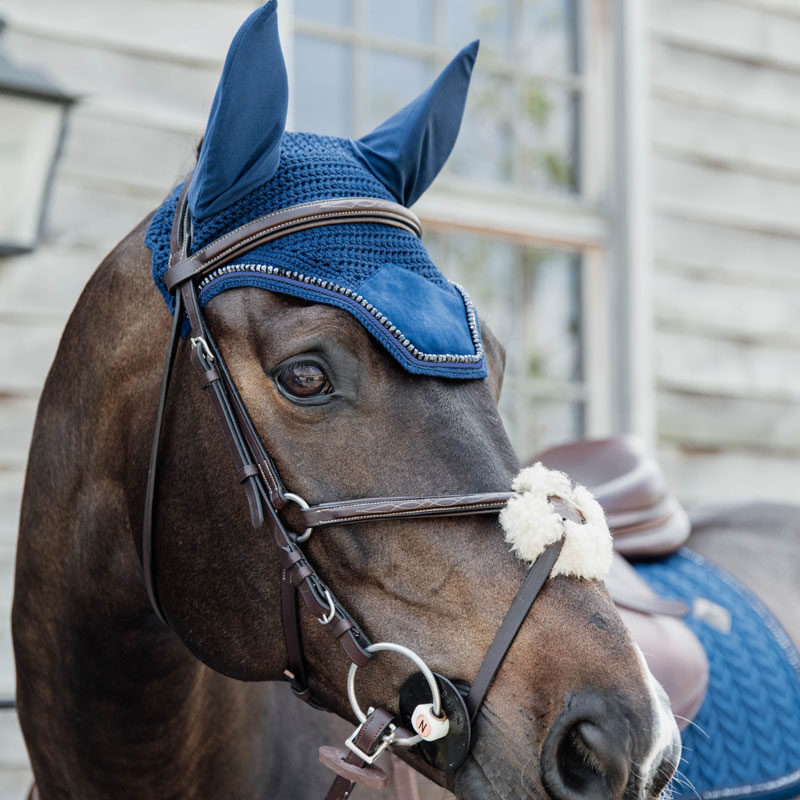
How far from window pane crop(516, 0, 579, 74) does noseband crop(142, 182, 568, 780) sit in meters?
2.79

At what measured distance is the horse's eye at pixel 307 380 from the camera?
119 centimetres

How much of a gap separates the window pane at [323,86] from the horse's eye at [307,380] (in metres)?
2.36

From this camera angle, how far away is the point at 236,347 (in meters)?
1.26

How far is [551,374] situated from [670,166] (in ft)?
3.21

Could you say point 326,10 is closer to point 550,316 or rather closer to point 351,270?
point 550,316

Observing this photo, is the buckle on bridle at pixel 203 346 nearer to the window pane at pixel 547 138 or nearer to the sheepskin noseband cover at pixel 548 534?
the sheepskin noseband cover at pixel 548 534

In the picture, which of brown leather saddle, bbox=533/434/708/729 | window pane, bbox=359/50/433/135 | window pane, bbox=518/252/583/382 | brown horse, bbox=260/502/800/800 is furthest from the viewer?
window pane, bbox=518/252/583/382

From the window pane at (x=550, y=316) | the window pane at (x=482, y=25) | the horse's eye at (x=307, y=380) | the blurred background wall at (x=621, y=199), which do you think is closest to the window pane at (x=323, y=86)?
the blurred background wall at (x=621, y=199)

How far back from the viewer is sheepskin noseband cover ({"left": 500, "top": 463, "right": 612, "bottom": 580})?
1.09 m

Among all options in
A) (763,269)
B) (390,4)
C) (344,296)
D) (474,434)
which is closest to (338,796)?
(474,434)

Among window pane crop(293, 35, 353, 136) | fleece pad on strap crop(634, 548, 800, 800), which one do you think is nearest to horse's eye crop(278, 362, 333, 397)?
fleece pad on strap crop(634, 548, 800, 800)

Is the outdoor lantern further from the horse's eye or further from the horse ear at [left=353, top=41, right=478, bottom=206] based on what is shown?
the horse's eye

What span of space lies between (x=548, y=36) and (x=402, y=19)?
0.64m

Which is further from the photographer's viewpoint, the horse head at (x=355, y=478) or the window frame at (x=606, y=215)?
the window frame at (x=606, y=215)
